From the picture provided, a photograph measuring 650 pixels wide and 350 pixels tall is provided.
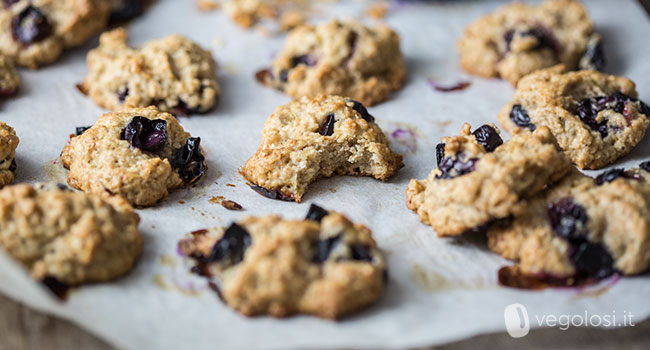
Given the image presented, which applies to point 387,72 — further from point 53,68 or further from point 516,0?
point 53,68

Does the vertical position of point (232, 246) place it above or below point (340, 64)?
below

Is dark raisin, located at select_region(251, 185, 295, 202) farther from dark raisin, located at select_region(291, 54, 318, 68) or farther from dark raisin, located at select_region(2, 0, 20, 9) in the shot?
dark raisin, located at select_region(2, 0, 20, 9)

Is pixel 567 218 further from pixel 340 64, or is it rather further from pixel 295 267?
pixel 340 64

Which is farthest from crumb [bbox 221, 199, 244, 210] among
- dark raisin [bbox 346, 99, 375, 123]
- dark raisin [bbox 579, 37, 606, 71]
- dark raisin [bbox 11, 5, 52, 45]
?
dark raisin [bbox 579, 37, 606, 71]

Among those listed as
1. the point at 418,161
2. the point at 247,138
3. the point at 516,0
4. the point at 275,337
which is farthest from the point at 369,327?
the point at 516,0

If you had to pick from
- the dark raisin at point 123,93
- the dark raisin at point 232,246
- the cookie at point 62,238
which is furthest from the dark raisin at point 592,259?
the dark raisin at point 123,93

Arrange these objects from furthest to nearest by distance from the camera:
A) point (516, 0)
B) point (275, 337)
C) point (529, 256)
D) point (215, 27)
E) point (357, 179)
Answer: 1. point (516, 0)
2. point (215, 27)
3. point (357, 179)
4. point (529, 256)
5. point (275, 337)

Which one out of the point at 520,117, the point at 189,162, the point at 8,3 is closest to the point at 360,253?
the point at 189,162
